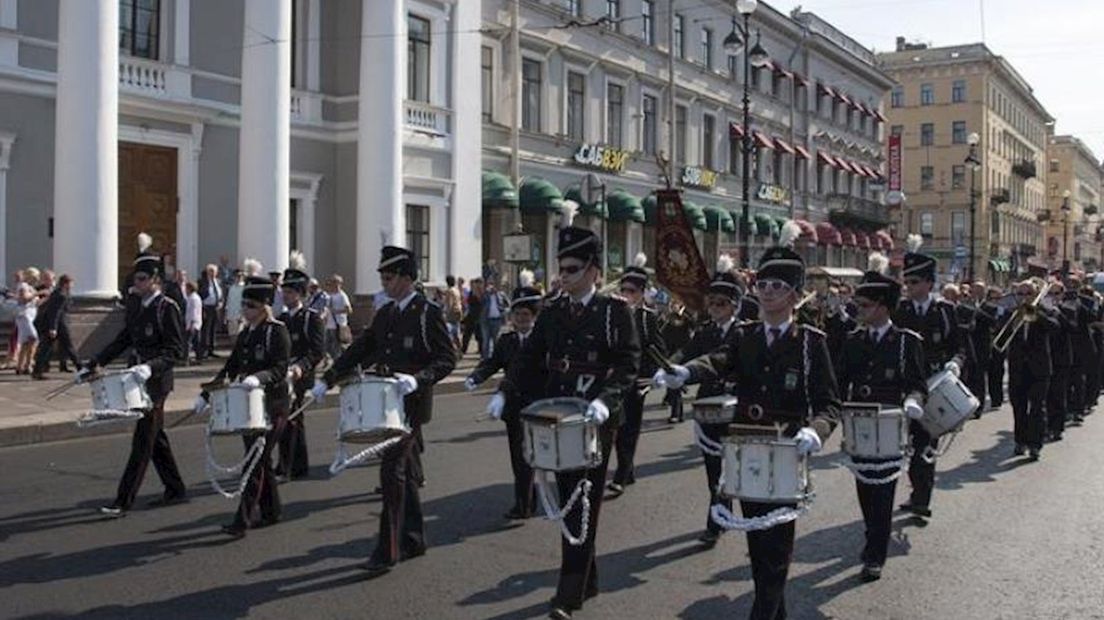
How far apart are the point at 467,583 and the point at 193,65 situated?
776 inches

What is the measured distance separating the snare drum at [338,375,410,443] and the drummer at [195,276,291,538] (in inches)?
56.9

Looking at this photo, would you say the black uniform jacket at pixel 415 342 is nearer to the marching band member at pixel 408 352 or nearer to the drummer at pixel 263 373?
the marching band member at pixel 408 352

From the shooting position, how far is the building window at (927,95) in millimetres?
93000

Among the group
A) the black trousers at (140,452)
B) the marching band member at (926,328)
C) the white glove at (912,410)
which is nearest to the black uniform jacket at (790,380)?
the white glove at (912,410)

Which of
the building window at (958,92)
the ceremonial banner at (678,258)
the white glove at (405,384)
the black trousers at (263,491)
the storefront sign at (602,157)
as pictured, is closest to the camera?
the white glove at (405,384)

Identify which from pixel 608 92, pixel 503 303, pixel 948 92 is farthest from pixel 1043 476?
pixel 948 92

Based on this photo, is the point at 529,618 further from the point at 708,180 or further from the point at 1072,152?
the point at 1072,152

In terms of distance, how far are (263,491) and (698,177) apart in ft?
120

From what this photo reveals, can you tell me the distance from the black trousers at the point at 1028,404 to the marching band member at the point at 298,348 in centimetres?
767

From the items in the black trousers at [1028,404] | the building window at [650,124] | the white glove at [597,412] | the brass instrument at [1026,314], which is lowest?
the black trousers at [1028,404]

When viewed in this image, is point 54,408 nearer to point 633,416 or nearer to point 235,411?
point 235,411

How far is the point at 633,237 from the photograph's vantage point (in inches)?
1582

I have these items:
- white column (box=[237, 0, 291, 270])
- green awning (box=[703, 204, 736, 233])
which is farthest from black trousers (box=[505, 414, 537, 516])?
green awning (box=[703, 204, 736, 233])

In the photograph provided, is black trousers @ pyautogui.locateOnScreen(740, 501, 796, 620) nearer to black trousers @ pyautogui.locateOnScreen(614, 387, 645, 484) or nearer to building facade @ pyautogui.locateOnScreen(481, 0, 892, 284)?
black trousers @ pyautogui.locateOnScreen(614, 387, 645, 484)
